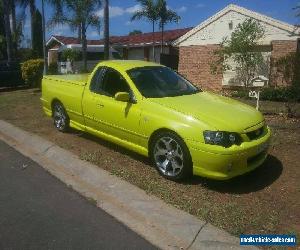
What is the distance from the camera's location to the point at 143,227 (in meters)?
4.64

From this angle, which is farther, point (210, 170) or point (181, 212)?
point (210, 170)

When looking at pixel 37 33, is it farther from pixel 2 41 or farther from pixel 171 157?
pixel 171 157

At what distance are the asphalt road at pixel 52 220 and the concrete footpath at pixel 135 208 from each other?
17 cm

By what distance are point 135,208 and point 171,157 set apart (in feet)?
3.76

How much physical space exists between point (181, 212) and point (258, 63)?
45.2 ft

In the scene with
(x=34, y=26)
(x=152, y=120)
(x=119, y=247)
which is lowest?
(x=119, y=247)

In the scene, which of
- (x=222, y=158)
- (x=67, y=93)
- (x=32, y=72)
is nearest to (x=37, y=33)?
(x=32, y=72)

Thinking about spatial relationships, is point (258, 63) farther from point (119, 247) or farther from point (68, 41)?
point (68, 41)

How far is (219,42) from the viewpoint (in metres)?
19.1

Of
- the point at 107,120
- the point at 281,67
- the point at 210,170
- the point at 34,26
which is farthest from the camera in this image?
the point at 34,26

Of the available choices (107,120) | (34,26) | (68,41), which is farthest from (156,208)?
(34,26)

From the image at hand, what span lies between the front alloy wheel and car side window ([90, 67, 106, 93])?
1.93 m

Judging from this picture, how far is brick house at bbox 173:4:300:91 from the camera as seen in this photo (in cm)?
1706

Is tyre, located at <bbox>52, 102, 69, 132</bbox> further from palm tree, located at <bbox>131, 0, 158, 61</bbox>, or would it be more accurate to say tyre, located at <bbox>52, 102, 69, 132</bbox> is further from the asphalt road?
palm tree, located at <bbox>131, 0, 158, 61</bbox>
